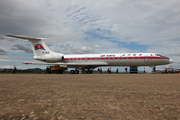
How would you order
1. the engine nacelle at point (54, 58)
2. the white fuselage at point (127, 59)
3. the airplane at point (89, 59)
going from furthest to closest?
the engine nacelle at point (54, 58) < the airplane at point (89, 59) < the white fuselage at point (127, 59)

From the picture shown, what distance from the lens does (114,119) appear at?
2.11 m

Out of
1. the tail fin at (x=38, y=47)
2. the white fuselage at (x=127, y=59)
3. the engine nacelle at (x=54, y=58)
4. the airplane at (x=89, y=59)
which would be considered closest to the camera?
the white fuselage at (x=127, y=59)

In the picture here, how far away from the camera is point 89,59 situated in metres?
24.5

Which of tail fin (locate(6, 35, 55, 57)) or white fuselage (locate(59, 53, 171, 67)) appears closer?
white fuselage (locate(59, 53, 171, 67))

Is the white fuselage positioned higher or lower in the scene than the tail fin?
lower

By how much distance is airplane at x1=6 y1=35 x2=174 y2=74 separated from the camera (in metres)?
22.6

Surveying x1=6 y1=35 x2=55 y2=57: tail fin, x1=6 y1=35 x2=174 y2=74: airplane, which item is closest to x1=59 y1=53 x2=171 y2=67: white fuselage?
x1=6 y1=35 x2=174 y2=74: airplane

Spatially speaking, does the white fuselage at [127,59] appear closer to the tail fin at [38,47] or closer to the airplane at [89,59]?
the airplane at [89,59]

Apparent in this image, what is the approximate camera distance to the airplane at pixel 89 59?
74.0 feet

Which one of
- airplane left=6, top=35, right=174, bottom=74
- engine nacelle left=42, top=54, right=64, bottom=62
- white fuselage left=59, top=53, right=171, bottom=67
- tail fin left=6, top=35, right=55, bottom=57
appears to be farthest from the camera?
tail fin left=6, top=35, right=55, bottom=57

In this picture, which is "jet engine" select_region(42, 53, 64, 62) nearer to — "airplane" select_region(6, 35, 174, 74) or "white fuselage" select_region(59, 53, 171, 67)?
"airplane" select_region(6, 35, 174, 74)

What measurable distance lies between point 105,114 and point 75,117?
0.49m

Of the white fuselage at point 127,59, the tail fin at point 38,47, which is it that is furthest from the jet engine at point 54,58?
the white fuselage at point 127,59

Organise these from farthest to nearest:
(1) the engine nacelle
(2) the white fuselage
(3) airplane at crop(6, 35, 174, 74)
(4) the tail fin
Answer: (4) the tail fin < (1) the engine nacelle < (3) airplane at crop(6, 35, 174, 74) < (2) the white fuselage
